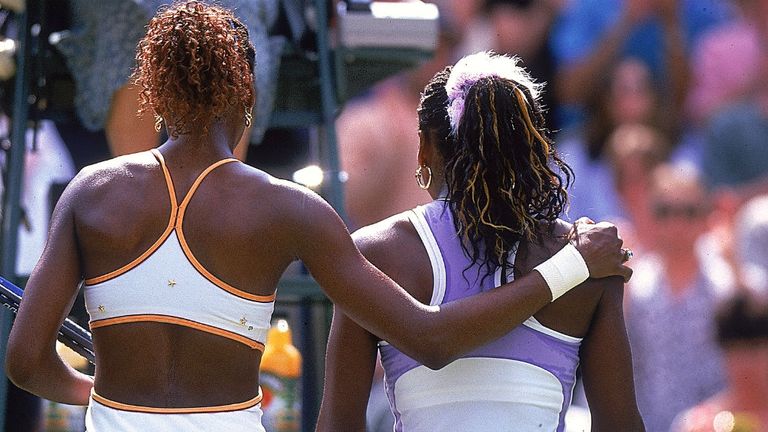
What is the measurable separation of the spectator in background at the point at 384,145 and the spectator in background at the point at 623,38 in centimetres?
65

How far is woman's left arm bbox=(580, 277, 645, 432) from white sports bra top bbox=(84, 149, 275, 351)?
26.6 inches

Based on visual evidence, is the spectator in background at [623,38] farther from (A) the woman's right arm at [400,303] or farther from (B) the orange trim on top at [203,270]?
(B) the orange trim on top at [203,270]

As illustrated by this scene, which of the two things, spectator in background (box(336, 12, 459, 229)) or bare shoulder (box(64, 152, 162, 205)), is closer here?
bare shoulder (box(64, 152, 162, 205))

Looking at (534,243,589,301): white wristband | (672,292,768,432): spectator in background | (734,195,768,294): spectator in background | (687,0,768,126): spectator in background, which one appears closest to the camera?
(534,243,589,301): white wristband

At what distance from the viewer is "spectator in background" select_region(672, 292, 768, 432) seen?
637 centimetres

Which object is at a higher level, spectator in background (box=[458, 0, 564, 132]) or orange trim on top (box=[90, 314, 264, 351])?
orange trim on top (box=[90, 314, 264, 351])

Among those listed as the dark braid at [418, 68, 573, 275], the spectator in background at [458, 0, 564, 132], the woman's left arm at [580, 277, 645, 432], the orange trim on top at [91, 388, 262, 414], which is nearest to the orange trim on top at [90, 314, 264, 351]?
the orange trim on top at [91, 388, 262, 414]

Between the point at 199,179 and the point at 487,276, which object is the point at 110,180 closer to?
the point at 199,179

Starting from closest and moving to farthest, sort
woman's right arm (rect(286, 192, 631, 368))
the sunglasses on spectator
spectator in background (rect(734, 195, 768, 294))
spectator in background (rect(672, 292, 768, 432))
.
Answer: woman's right arm (rect(286, 192, 631, 368)) → spectator in background (rect(672, 292, 768, 432)) → spectator in background (rect(734, 195, 768, 294)) → the sunglasses on spectator

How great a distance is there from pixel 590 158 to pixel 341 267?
191 inches

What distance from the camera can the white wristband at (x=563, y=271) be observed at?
2.45m

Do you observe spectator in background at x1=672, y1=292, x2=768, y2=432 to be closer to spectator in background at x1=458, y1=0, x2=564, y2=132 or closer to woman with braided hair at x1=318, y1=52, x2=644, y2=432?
spectator in background at x1=458, y1=0, x2=564, y2=132

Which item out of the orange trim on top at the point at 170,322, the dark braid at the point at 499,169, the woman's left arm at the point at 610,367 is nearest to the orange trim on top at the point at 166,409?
the orange trim on top at the point at 170,322

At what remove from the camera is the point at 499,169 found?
8.41 feet
